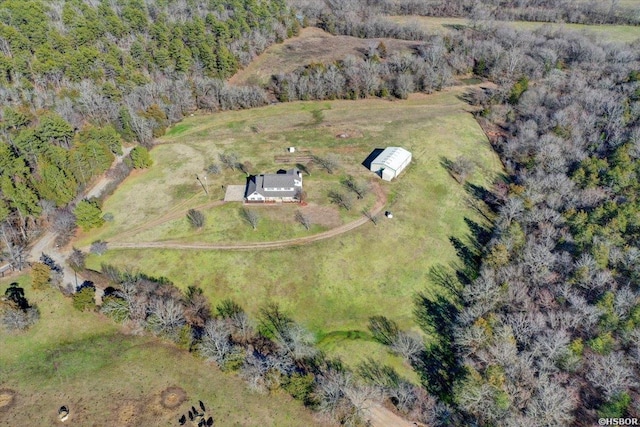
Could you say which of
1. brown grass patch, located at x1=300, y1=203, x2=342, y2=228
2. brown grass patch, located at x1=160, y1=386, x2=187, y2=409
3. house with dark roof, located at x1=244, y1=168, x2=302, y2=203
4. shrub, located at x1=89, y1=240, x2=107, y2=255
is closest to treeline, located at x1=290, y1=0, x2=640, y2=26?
house with dark roof, located at x1=244, y1=168, x2=302, y2=203

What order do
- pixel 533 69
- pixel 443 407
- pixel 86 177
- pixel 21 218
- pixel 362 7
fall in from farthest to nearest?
1. pixel 362 7
2. pixel 533 69
3. pixel 86 177
4. pixel 21 218
5. pixel 443 407

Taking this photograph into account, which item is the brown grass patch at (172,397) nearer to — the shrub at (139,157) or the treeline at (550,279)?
the treeline at (550,279)

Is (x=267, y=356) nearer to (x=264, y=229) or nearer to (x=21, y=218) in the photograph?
(x=264, y=229)

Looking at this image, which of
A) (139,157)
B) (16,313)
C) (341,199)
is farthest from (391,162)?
(16,313)

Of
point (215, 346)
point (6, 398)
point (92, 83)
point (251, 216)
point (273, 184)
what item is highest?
point (92, 83)

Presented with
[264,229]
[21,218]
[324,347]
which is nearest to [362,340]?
[324,347]

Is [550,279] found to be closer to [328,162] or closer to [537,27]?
[328,162]
